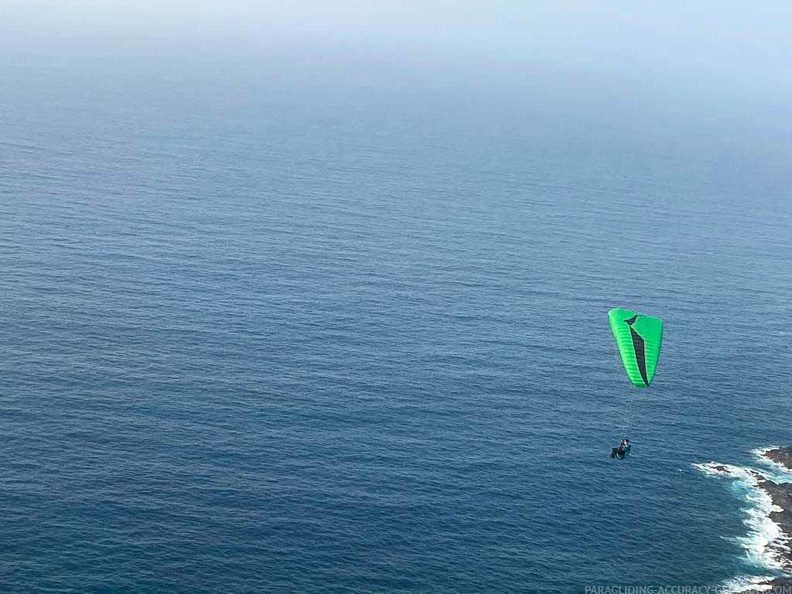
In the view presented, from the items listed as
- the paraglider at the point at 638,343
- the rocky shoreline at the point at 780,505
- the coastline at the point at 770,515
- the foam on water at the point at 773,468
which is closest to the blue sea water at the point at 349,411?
the foam on water at the point at 773,468

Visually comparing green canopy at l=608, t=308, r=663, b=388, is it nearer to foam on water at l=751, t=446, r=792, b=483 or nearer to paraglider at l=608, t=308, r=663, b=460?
paraglider at l=608, t=308, r=663, b=460

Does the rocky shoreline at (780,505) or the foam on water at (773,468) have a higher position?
the foam on water at (773,468)

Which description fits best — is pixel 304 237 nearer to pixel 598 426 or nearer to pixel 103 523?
pixel 598 426

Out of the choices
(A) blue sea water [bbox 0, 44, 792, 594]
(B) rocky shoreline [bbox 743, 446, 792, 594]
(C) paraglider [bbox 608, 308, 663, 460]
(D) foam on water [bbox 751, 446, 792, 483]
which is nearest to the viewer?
(C) paraglider [bbox 608, 308, 663, 460]

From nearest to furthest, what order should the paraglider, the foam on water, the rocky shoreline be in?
the paraglider → the rocky shoreline → the foam on water

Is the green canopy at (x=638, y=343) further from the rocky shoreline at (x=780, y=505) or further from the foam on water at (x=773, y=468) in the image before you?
the foam on water at (x=773, y=468)

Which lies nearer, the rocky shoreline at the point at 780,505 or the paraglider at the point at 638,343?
the paraglider at the point at 638,343

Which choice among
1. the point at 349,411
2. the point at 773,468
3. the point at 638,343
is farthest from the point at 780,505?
the point at 349,411

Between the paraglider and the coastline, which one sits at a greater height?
the paraglider

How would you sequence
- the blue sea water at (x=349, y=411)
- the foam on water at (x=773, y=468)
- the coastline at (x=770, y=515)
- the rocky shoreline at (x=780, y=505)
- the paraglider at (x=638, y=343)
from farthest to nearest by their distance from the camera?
the foam on water at (x=773, y=468) < the coastline at (x=770, y=515) < the rocky shoreline at (x=780, y=505) < the blue sea water at (x=349, y=411) < the paraglider at (x=638, y=343)

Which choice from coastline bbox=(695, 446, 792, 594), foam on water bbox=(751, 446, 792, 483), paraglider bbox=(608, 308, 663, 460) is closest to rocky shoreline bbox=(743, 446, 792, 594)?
coastline bbox=(695, 446, 792, 594)
